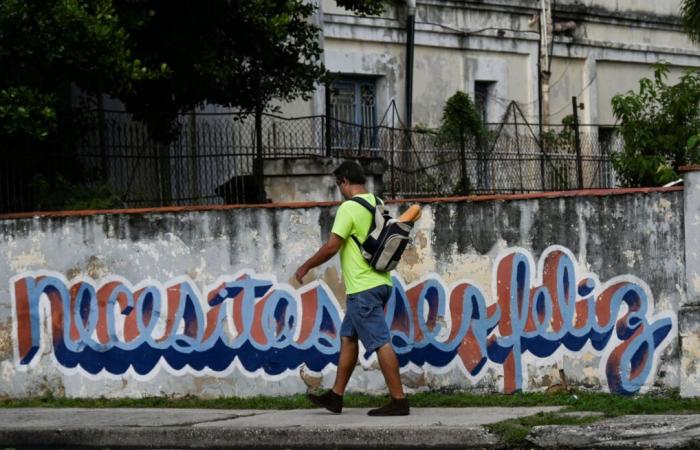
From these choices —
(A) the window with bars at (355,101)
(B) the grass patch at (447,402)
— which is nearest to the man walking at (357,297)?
(B) the grass patch at (447,402)

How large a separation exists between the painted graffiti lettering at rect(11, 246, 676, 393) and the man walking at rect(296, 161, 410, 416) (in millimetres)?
1245

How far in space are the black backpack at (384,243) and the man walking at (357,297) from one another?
4 centimetres

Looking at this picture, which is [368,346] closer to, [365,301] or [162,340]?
[365,301]

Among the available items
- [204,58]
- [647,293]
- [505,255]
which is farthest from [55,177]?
[647,293]

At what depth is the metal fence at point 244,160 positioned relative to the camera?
14.7 meters

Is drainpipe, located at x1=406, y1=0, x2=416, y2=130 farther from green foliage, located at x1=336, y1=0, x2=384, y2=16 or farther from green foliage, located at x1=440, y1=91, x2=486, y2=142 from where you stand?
green foliage, located at x1=336, y1=0, x2=384, y2=16

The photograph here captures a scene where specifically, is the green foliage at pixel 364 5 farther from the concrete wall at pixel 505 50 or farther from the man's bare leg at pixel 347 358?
the man's bare leg at pixel 347 358

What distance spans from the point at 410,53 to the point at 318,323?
531 inches

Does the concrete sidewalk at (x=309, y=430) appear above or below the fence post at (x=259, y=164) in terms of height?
below

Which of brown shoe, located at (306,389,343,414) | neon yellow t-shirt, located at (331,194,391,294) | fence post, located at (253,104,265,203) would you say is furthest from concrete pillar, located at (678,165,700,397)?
fence post, located at (253,104,265,203)

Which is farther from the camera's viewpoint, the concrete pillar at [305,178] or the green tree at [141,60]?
the concrete pillar at [305,178]

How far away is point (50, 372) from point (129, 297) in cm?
98

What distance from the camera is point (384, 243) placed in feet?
33.0

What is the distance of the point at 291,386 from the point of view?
11648 millimetres
